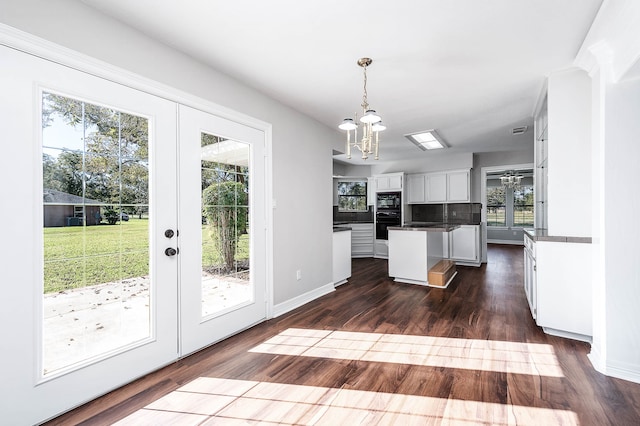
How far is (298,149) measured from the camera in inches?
150

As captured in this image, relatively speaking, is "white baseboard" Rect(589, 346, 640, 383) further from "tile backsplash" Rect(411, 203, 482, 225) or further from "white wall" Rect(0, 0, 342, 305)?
"tile backsplash" Rect(411, 203, 482, 225)

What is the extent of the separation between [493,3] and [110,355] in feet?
11.1

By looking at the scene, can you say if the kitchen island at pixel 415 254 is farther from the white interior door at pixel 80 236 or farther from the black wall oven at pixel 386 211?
the white interior door at pixel 80 236

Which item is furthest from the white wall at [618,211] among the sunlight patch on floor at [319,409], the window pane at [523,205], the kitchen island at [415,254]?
the window pane at [523,205]

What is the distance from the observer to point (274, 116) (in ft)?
11.2

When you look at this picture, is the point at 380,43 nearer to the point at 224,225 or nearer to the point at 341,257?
the point at 224,225

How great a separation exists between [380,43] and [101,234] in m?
2.48

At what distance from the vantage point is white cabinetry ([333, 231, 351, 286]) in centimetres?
465

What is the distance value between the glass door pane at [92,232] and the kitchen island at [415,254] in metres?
3.73

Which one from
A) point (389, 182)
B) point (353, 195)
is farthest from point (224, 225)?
point (353, 195)

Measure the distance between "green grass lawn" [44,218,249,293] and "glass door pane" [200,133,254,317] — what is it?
21.6 inches

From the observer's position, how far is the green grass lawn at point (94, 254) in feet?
5.67

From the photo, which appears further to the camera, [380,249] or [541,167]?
[380,249]

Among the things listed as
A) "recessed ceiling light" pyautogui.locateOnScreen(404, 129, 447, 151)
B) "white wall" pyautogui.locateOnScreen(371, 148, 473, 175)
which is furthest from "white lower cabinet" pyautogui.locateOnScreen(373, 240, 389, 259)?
"recessed ceiling light" pyautogui.locateOnScreen(404, 129, 447, 151)
